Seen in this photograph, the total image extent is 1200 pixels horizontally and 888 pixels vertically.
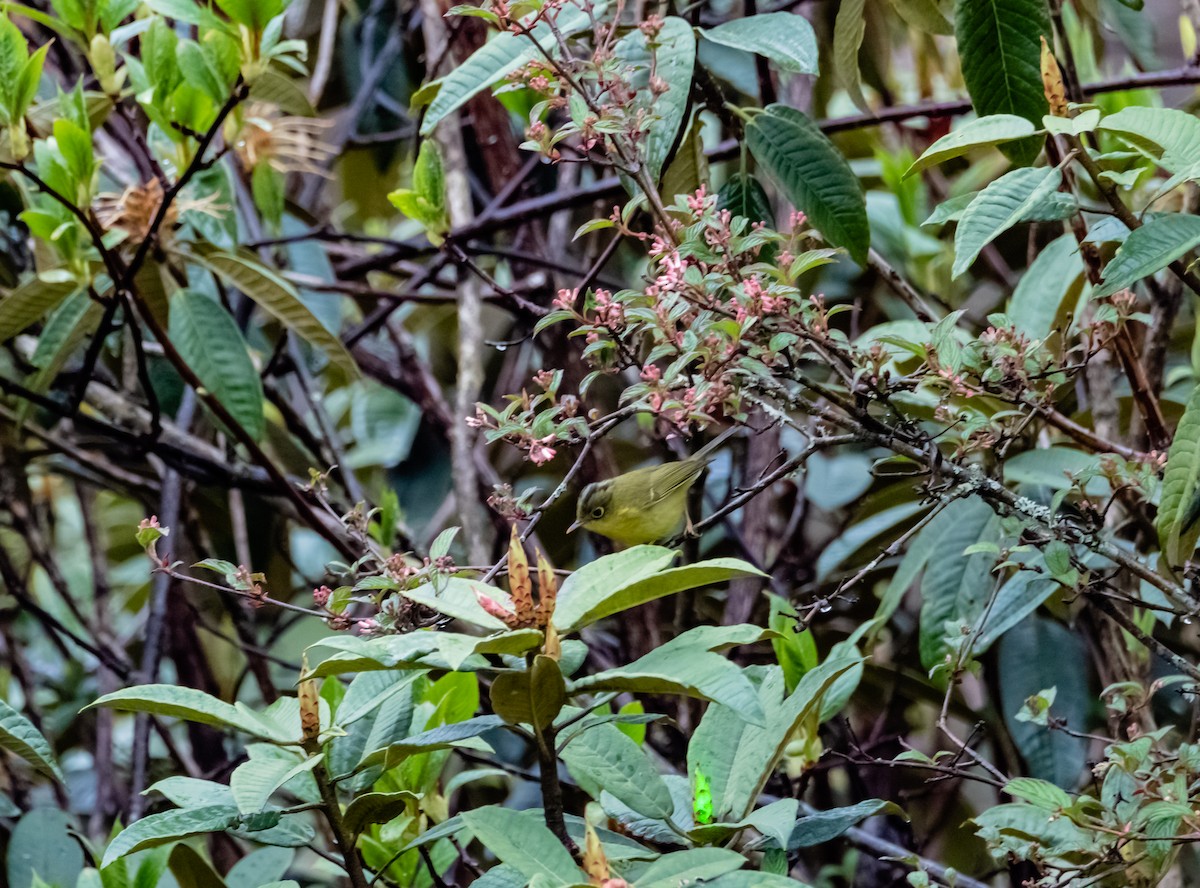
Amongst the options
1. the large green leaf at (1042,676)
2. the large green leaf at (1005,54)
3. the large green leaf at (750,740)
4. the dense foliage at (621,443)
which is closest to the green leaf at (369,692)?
the dense foliage at (621,443)

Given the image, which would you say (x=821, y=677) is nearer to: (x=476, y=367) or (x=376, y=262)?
(x=476, y=367)

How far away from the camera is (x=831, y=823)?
857 millimetres

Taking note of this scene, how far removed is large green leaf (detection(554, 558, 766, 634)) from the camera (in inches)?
27.3

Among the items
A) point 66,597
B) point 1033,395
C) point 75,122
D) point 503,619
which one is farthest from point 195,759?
point 1033,395

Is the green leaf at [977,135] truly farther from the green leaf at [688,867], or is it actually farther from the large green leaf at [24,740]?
the large green leaf at [24,740]

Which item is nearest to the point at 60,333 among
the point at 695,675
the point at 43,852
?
the point at 43,852

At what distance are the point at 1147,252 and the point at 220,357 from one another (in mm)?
1021

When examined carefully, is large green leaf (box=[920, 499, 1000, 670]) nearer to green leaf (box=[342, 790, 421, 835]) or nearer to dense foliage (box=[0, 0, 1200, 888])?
dense foliage (box=[0, 0, 1200, 888])

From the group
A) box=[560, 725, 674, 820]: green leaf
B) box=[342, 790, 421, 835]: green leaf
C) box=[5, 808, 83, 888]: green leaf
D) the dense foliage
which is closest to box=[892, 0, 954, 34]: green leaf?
the dense foliage

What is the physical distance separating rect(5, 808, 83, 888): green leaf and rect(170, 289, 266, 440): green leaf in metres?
0.48

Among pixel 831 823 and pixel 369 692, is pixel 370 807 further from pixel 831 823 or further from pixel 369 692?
pixel 831 823

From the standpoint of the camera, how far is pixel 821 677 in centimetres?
86

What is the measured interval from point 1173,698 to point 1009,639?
295 millimetres

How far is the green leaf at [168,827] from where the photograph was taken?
2.51ft
